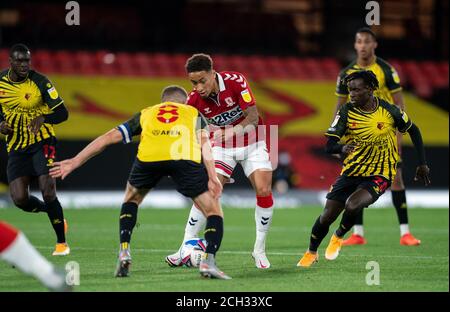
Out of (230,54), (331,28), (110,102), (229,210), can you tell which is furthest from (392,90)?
(331,28)

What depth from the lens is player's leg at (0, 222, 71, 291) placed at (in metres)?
5.78

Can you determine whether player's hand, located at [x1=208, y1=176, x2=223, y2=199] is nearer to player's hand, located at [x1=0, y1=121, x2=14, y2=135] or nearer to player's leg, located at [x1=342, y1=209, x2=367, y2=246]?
player's hand, located at [x1=0, y1=121, x2=14, y2=135]

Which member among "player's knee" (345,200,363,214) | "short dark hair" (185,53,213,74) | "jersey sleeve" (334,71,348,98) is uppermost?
"jersey sleeve" (334,71,348,98)

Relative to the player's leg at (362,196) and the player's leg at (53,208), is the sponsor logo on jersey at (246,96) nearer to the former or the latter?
the player's leg at (362,196)

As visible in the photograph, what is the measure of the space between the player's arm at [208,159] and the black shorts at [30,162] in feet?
8.48

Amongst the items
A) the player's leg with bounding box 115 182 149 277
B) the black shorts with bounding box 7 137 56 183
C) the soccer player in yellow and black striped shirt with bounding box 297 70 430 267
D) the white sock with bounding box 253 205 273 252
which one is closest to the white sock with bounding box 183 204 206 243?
the white sock with bounding box 253 205 273 252

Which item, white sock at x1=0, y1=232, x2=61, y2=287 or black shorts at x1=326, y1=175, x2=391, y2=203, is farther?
black shorts at x1=326, y1=175, x2=391, y2=203

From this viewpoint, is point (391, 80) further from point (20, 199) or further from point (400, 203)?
point (20, 199)

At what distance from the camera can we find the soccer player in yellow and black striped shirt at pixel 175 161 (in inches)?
302

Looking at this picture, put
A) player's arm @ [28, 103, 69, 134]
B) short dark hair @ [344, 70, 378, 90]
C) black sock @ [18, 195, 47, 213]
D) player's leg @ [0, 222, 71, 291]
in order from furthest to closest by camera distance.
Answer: black sock @ [18, 195, 47, 213] → player's arm @ [28, 103, 69, 134] → short dark hair @ [344, 70, 378, 90] → player's leg @ [0, 222, 71, 291]

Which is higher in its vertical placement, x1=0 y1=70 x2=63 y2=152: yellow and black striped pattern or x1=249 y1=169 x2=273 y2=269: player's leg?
x1=0 y1=70 x2=63 y2=152: yellow and black striped pattern

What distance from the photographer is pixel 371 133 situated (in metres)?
8.92

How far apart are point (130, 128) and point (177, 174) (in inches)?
22.4

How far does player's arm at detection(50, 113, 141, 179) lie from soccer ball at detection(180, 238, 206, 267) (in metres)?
1.48
